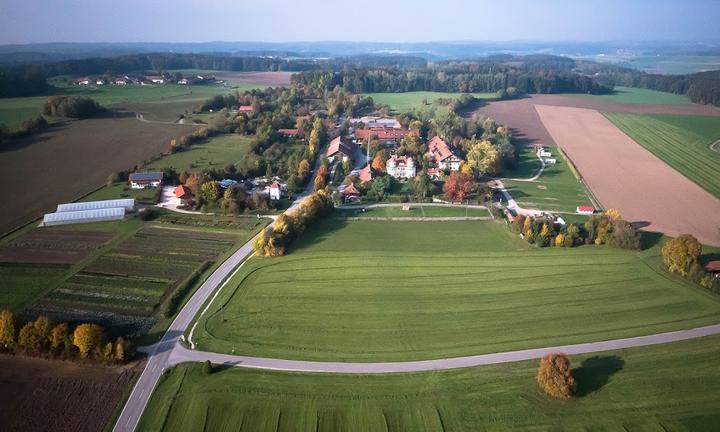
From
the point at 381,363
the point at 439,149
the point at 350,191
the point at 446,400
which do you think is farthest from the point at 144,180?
the point at 446,400

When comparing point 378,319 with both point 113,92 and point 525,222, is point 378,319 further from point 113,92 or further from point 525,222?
point 113,92

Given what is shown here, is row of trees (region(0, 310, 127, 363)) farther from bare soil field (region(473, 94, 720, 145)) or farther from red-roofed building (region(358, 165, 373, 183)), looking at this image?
bare soil field (region(473, 94, 720, 145))

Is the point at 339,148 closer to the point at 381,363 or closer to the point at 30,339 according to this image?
the point at 381,363

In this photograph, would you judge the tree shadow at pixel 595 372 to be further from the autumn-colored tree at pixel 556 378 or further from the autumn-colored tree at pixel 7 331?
the autumn-colored tree at pixel 7 331

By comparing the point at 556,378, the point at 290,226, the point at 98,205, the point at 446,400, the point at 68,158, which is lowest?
the point at 446,400

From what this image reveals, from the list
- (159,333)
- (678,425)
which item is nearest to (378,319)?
(159,333)

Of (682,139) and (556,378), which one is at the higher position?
(682,139)
